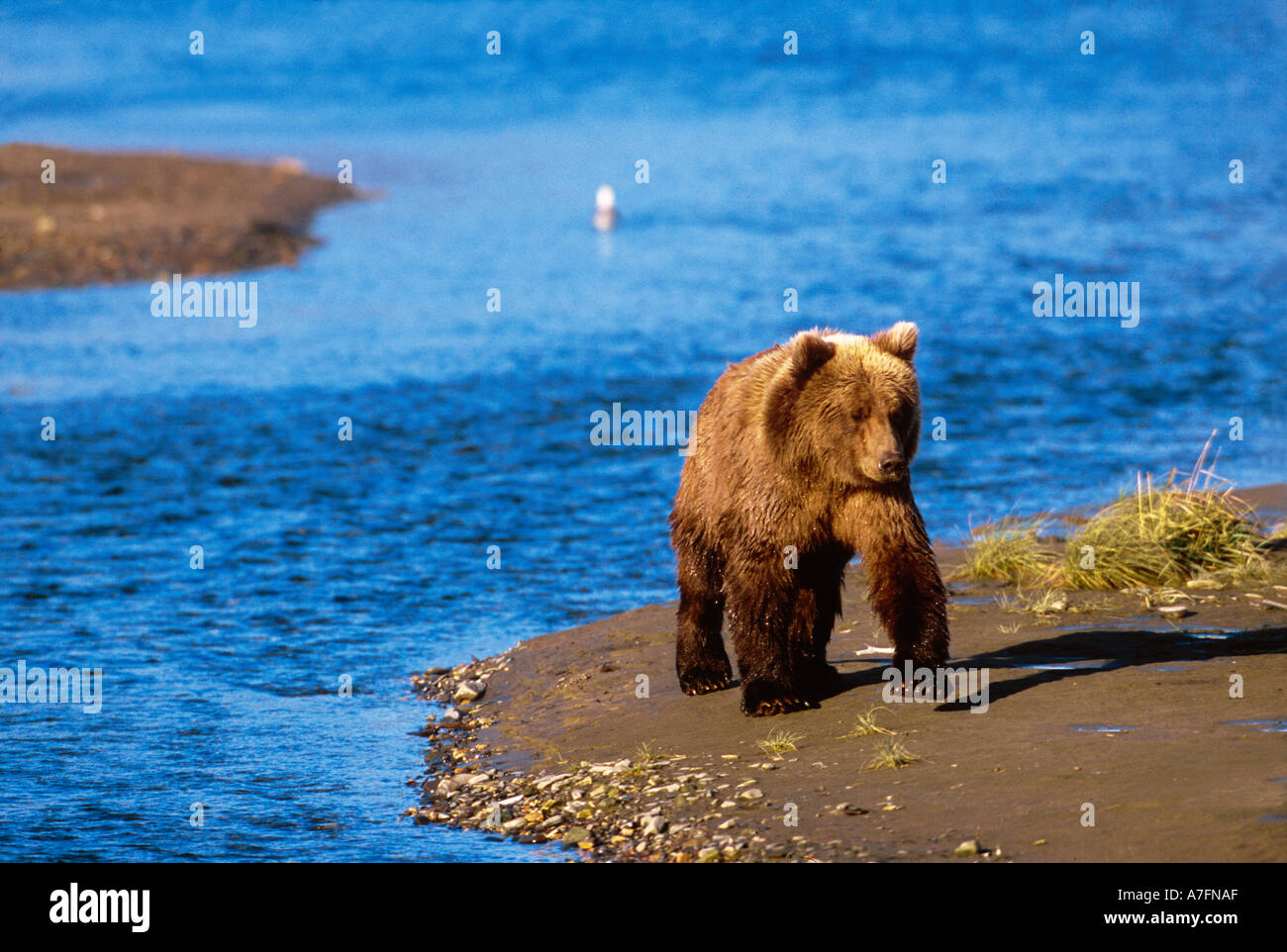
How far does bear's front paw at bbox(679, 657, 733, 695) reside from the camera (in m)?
9.45

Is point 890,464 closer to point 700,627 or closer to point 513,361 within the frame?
point 700,627

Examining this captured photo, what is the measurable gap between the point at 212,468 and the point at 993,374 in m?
9.41

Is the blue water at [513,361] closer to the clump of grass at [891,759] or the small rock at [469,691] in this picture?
the small rock at [469,691]

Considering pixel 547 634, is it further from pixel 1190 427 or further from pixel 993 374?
pixel 993 374

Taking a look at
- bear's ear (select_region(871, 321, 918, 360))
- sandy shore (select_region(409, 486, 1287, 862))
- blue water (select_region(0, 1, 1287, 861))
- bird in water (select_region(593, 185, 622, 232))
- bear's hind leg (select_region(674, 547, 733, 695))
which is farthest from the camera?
bird in water (select_region(593, 185, 622, 232))

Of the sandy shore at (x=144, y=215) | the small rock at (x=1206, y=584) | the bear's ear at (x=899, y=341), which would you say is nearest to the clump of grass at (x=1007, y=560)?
the small rock at (x=1206, y=584)

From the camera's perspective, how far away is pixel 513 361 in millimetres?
22438

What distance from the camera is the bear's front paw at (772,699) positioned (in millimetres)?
8719

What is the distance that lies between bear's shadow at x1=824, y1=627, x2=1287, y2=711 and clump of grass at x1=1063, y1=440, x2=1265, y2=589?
1205 mm

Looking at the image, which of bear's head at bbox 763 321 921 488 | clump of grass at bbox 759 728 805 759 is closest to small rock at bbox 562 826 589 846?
clump of grass at bbox 759 728 805 759

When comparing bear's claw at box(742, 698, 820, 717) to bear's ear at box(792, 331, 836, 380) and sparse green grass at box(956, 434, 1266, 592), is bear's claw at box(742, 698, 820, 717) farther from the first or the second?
sparse green grass at box(956, 434, 1266, 592)

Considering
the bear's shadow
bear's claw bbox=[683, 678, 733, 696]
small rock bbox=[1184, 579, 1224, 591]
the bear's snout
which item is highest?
the bear's snout

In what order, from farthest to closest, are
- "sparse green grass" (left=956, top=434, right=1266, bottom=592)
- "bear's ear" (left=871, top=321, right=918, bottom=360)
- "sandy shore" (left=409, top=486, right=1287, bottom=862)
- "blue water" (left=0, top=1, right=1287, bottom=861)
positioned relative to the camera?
"sparse green grass" (left=956, top=434, right=1266, bottom=592) → "blue water" (left=0, top=1, right=1287, bottom=861) → "bear's ear" (left=871, top=321, right=918, bottom=360) → "sandy shore" (left=409, top=486, right=1287, bottom=862)

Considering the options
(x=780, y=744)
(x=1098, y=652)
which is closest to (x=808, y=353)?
(x=780, y=744)
